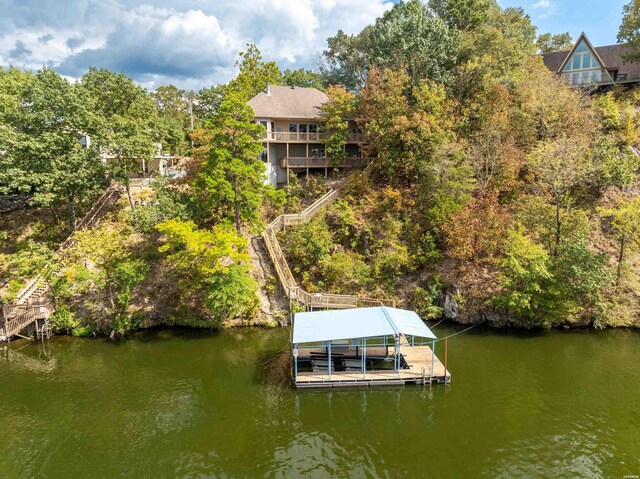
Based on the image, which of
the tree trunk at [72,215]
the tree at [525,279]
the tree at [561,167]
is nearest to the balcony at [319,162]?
the tree at [561,167]

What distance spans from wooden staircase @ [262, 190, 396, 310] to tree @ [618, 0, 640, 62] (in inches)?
1572

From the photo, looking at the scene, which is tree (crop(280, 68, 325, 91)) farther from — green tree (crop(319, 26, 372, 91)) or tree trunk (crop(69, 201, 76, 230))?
tree trunk (crop(69, 201, 76, 230))

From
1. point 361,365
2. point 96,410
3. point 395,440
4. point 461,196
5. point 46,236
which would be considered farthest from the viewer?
point 46,236

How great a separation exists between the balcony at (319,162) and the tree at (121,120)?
43.2 ft

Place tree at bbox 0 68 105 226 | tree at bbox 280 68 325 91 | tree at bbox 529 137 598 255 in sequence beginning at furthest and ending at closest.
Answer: tree at bbox 280 68 325 91 < tree at bbox 0 68 105 226 < tree at bbox 529 137 598 255

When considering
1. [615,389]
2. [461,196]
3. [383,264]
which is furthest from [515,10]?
[615,389]

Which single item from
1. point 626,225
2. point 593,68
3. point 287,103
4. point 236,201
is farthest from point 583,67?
point 236,201

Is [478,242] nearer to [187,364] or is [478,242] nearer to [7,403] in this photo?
[187,364]

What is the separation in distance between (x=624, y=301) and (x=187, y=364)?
30.0 metres

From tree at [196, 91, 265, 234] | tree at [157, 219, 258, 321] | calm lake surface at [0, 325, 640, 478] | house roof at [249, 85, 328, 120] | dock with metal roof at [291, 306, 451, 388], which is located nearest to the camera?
calm lake surface at [0, 325, 640, 478]

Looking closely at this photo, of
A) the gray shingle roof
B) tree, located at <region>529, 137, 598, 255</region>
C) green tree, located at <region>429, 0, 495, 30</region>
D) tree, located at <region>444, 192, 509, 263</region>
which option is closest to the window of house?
the gray shingle roof

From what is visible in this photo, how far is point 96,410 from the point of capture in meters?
18.5

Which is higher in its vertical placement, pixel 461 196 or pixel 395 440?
pixel 461 196

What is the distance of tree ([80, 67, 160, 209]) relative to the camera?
3225 cm
